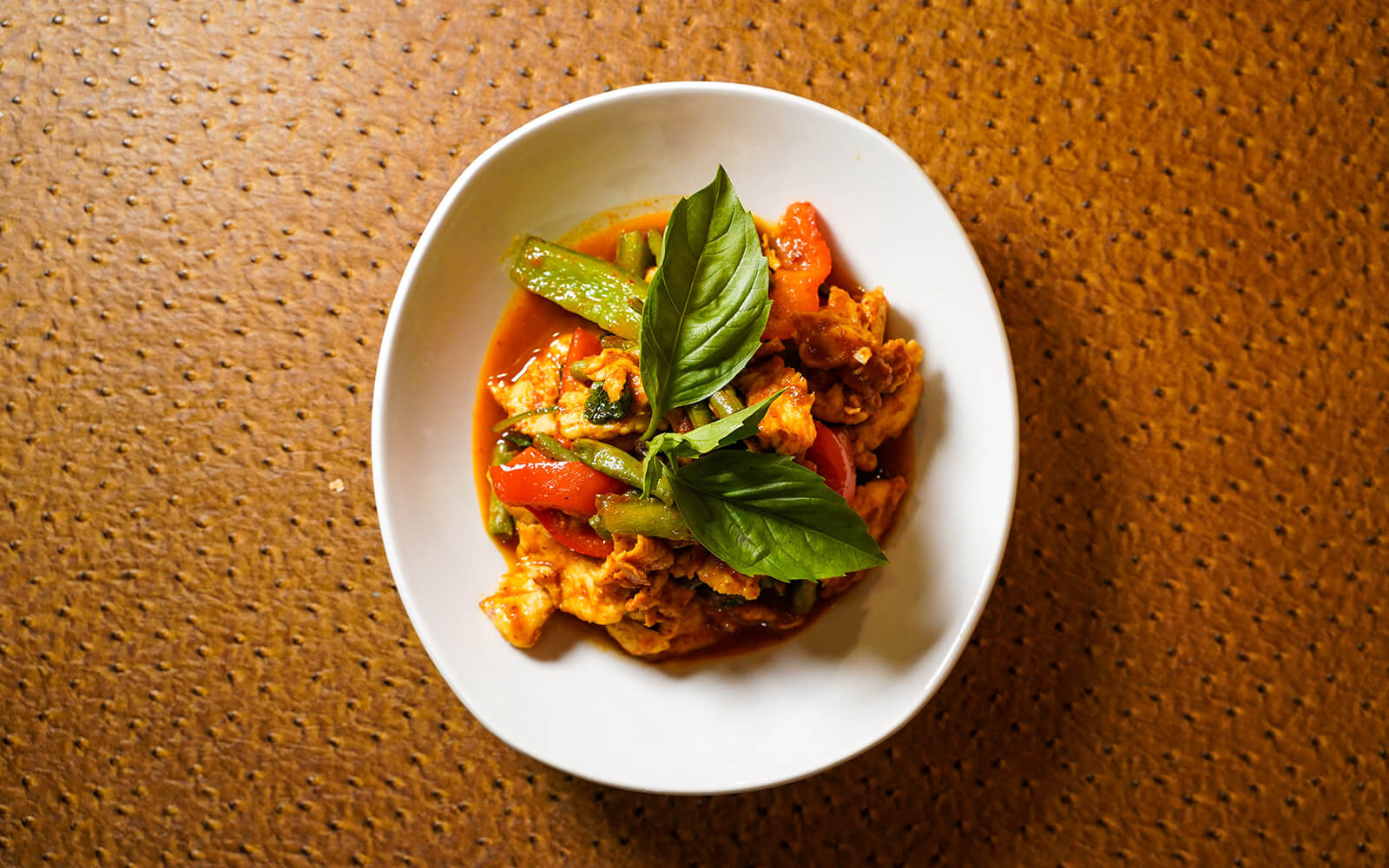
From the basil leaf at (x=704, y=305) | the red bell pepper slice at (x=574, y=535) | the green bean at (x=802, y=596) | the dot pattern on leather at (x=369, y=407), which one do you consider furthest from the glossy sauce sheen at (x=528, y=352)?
the basil leaf at (x=704, y=305)

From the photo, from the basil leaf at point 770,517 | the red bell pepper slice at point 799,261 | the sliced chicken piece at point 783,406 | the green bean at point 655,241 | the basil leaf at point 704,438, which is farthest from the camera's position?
the green bean at point 655,241

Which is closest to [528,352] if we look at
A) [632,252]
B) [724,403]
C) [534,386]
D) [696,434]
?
[534,386]

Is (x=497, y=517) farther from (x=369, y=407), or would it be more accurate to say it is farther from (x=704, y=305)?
(x=704, y=305)

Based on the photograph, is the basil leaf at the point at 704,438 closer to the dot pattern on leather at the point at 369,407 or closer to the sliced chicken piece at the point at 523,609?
the sliced chicken piece at the point at 523,609

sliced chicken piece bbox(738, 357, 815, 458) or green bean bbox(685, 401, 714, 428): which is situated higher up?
sliced chicken piece bbox(738, 357, 815, 458)

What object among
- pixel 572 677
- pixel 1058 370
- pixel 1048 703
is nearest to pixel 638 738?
pixel 572 677

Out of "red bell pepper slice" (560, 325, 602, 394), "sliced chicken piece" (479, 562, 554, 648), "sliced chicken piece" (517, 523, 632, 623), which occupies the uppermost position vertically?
"red bell pepper slice" (560, 325, 602, 394)

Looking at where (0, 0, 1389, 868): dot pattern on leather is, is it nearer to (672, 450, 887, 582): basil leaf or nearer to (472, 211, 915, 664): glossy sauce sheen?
(472, 211, 915, 664): glossy sauce sheen

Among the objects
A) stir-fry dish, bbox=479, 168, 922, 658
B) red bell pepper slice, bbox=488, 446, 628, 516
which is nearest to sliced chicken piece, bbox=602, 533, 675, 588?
stir-fry dish, bbox=479, 168, 922, 658
